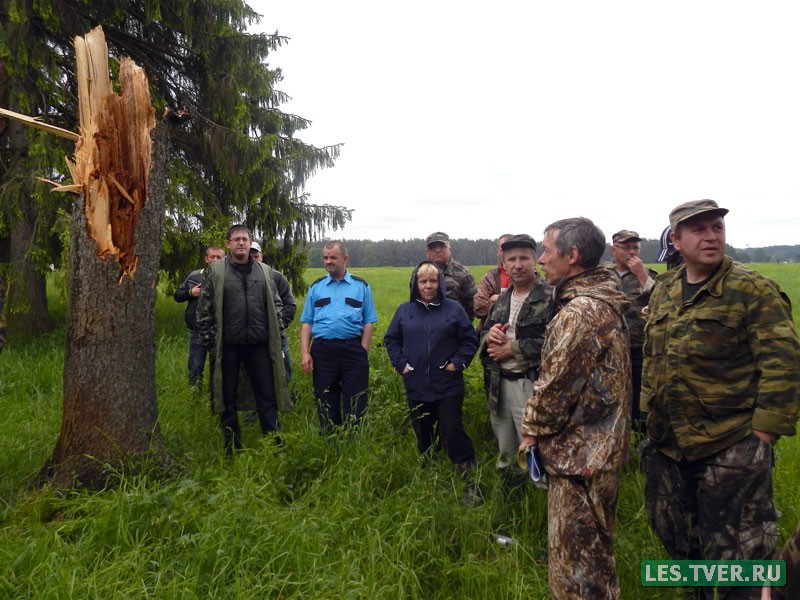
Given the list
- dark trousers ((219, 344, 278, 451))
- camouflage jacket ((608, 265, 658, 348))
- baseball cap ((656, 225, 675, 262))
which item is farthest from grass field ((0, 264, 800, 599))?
baseball cap ((656, 225, 675, 262))

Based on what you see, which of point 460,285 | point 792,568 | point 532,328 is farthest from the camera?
point 460,285

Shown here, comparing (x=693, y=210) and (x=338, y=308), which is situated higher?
(x=693, y=210)

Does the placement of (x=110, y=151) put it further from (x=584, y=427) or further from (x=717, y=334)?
(x=717, y=334)

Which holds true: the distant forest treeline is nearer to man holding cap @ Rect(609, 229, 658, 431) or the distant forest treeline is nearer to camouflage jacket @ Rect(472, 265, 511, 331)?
camouflage jacket @ Rect(472, 265, 511, 331)

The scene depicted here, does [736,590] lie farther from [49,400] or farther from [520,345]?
[49,400]

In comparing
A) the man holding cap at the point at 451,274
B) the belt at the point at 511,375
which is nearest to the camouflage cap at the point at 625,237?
the man holding cap at the point at 451,274

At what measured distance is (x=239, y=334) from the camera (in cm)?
414

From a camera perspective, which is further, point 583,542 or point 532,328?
point 532,328

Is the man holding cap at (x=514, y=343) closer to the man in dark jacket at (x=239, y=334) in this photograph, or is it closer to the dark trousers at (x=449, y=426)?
the dark trousers at (x=449, y=426)

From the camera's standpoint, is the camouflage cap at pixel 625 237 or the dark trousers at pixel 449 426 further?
the camouflage cap at pixel 625 237

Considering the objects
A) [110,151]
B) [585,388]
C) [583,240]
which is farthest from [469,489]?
[110,151]

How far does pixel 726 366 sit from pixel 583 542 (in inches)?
39.9

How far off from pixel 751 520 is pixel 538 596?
105 centimetres

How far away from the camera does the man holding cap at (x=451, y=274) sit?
5.17m
